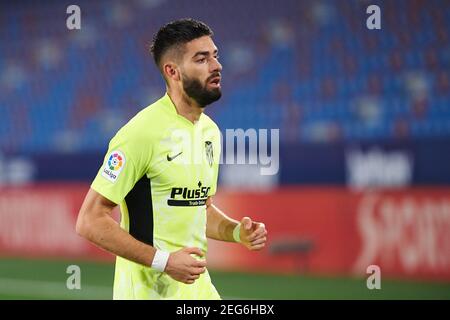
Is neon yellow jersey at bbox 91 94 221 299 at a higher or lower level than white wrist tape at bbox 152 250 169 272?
higher

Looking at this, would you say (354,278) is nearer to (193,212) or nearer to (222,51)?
(222,51)

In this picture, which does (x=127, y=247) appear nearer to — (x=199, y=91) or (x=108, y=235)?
(x=108, y=235)

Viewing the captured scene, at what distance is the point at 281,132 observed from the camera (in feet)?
42.0

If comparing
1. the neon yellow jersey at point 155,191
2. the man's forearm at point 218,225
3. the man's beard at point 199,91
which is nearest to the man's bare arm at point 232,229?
the man's forearm at point 218,225

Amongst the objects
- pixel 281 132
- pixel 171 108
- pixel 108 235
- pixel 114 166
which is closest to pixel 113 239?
pixel 108 235

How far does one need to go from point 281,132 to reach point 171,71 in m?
8.24

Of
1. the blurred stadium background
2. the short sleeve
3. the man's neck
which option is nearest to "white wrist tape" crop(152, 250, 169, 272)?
the short sleeve

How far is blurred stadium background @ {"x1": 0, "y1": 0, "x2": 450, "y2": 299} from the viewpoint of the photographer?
32.9ft

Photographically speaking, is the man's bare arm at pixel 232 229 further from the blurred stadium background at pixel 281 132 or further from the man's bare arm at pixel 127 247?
the blurred stadium background at pixel 281 132

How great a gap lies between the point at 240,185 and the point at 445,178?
119 inches

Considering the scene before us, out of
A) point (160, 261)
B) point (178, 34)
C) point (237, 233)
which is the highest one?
point (178, 34)

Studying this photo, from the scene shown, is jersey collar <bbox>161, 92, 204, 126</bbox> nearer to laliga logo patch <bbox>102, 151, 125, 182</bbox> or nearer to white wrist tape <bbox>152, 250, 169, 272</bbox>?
laliga logo patch <bbox>102, 151, 125, 182</bbox>

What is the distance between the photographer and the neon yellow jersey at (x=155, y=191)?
427 cm
